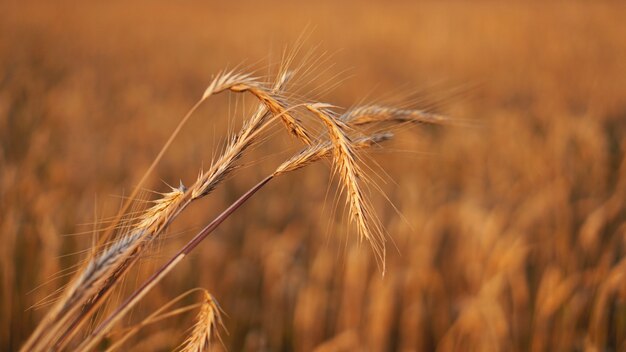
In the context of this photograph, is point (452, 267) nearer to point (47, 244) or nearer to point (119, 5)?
point (47, 244)

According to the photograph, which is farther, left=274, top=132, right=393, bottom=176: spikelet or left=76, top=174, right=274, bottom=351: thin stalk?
left=274, top=132, right=393, bottom=176: spikelet

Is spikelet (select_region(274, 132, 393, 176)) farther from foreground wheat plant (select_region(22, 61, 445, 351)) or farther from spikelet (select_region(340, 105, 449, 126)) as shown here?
spikelet (select_region(340, 105, 449, 126))

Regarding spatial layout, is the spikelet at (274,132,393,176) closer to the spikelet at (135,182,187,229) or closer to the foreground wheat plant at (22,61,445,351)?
the foreground wheat plant at (22,61,445,351)

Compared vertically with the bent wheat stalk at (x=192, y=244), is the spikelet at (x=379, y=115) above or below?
above

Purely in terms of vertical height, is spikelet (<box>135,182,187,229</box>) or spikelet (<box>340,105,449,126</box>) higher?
spikelet (<box>340,105,449,126</box>)

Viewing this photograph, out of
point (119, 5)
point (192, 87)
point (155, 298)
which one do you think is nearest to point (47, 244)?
point (155, 298)

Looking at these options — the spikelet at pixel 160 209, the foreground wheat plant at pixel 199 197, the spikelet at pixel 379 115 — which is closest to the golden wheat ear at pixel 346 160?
the foreground wheat plant at pixel 199 197

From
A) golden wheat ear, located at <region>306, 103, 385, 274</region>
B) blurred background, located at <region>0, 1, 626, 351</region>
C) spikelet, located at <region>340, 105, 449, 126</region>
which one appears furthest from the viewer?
blurred background, located at <region>0, 1, 626, 351</region>

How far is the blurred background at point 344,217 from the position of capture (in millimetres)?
2529

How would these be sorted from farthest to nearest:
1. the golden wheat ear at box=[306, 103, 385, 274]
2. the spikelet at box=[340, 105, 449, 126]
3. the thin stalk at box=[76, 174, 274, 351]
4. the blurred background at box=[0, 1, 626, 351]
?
the blurred background at box=[0, 1, 626, 351], the spikelet at box=[340, 105, 449, 126], the golden wheat ear at box=[306, 103, 385, 274], the thin stalk at box=[76, 174, 274, 351]

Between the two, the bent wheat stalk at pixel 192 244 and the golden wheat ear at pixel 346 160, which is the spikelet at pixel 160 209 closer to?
the bent wheat stalk at pixel 192 244

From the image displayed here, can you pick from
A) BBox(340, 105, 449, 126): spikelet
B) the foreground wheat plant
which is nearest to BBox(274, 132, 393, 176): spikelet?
the foreground wheat plant

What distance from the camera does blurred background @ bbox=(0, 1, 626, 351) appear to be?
253 cm

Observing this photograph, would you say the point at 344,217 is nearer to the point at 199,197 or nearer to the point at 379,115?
the point at 379,115
